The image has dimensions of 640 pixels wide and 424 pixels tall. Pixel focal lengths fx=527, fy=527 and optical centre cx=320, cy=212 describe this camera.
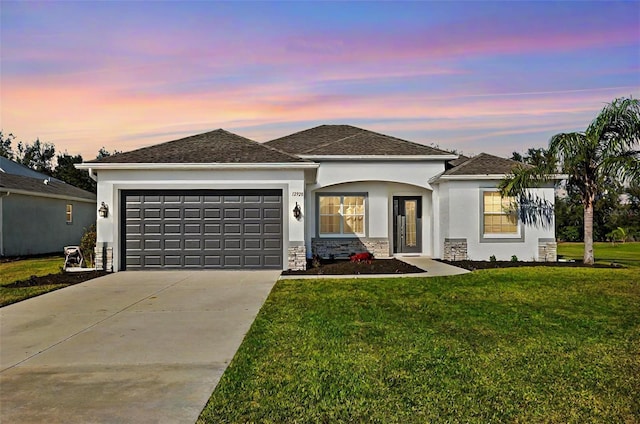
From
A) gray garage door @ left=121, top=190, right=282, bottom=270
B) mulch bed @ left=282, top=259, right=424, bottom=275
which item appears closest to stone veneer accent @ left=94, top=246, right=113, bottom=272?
gray garage door @ left=121, top=190, right=282, bottom=270

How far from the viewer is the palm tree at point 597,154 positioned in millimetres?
15344

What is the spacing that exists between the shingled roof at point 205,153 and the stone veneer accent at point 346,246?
436cm

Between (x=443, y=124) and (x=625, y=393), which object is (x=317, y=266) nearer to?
(x=625, y=393)

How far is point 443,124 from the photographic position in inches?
963

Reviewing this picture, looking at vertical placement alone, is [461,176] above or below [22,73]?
below

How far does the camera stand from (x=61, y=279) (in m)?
13.4

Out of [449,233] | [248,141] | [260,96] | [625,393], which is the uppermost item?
[260,96]

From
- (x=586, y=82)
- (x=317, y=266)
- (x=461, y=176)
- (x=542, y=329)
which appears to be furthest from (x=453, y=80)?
(x=542, y=329)

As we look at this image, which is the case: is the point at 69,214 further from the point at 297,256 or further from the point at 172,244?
the point at 297,256

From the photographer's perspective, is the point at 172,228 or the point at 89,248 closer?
the point at 172,228

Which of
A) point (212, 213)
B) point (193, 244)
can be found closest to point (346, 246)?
point (212, 213)

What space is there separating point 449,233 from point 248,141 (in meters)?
7.16

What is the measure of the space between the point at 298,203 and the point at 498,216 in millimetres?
6971

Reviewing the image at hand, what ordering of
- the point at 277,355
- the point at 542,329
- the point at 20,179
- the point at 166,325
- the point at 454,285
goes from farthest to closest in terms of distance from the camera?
1. the point at 20,179
2. the point at 454,285
3. the point at 166,325
4. the point at 542,329
5. the point at 277,355
